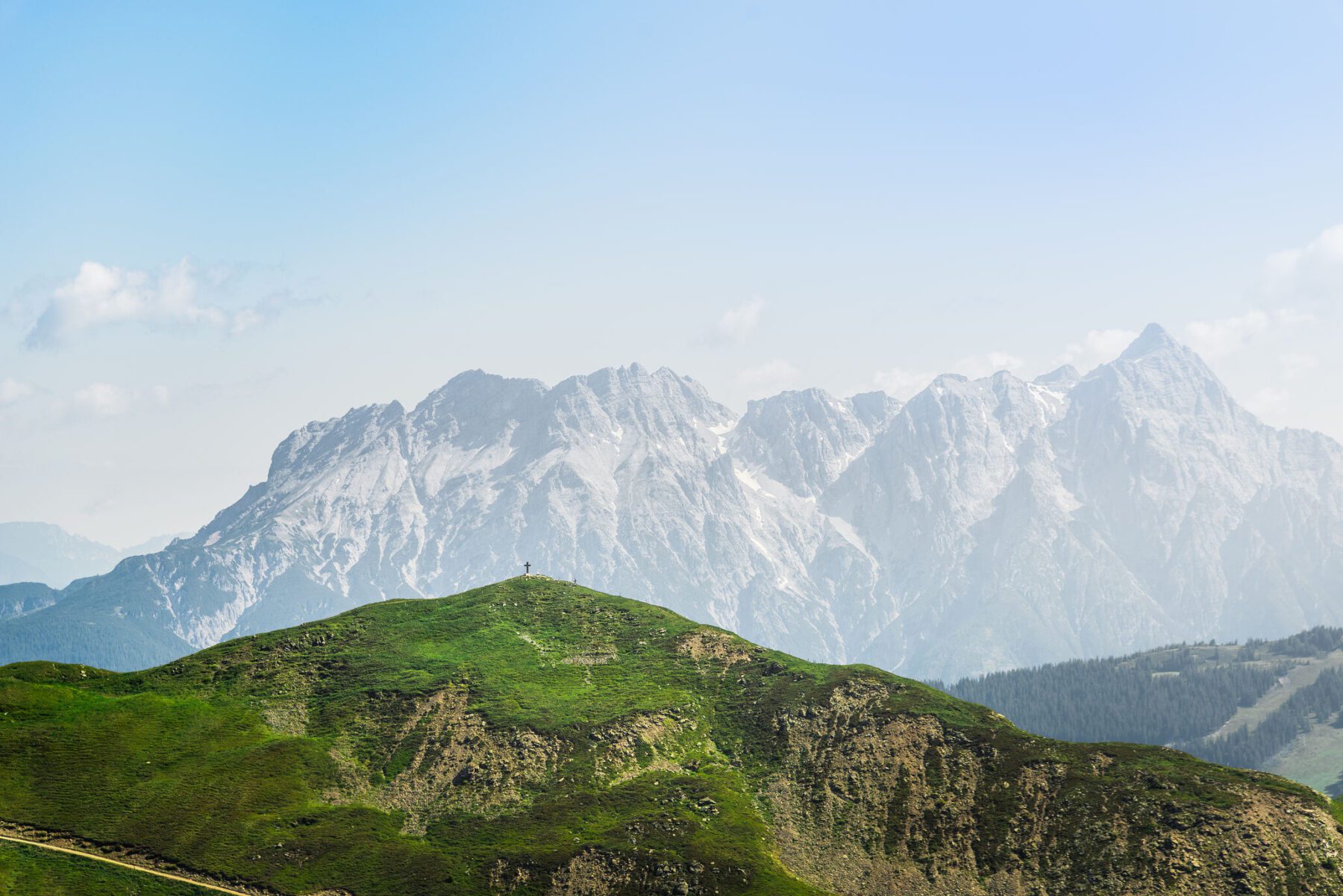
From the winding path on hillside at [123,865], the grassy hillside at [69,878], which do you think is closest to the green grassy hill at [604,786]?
the winding path on hillside at [123,865]

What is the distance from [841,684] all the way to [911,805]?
29594 mm

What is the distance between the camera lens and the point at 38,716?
15538 centimetres

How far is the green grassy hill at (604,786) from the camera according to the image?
133 metres

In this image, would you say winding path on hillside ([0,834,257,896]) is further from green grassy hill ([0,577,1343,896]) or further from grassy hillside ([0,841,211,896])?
green grassy hill ([0,577,1343,896])

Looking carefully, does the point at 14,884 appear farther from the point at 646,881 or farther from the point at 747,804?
the point at 747,804

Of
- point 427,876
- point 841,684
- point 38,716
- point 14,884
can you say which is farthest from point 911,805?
point 38,716

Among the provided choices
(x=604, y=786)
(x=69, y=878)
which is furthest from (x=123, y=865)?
(x=604, y=786)

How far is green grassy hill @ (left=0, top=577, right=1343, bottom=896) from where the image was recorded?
13262 cm

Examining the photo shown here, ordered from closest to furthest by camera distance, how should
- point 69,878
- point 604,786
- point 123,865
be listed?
point 69,878
point 123,865
point 604,786

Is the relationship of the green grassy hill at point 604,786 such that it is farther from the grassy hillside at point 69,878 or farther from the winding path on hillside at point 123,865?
the grassy hillside at point 69,878

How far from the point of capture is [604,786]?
500ft

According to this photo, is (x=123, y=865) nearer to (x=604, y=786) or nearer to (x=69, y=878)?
(x=69, y=878)

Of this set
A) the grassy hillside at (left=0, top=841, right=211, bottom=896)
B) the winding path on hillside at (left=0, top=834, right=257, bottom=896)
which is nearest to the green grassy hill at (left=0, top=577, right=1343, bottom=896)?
the winding path on hillside at (left=0, top=834, right=257, bottom=896)

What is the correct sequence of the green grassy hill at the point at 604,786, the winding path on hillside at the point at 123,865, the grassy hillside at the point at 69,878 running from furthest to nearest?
the green grassy hill at the point at 604,786
the winding path on hillside at the point at 123,865
the grassy hillside at the point at 69,878
